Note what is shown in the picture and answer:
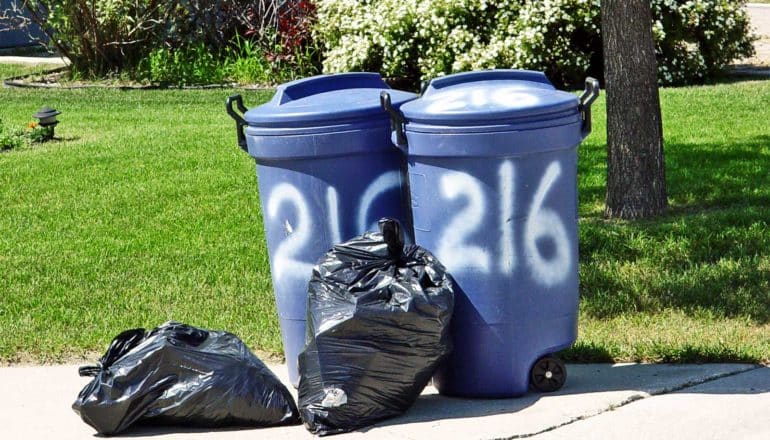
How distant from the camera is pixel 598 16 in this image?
13133mm

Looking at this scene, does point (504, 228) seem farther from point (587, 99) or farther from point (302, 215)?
point (302, 215)

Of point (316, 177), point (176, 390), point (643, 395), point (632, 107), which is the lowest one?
point (643, 395)

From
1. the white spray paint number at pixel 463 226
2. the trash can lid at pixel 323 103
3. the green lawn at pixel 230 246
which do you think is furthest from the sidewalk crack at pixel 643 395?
the trash can lid at pixel 323 103

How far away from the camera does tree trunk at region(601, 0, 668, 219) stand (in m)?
7.20

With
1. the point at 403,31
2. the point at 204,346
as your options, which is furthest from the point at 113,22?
the point at 204,346

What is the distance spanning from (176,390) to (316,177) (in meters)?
→ 0.98

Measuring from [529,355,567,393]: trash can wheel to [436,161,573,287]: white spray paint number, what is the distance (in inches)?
13.3

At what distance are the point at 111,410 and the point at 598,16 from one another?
9.80 metres

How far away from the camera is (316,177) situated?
15.3 ft

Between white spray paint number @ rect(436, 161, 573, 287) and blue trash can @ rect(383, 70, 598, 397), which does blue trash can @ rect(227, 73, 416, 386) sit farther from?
white spray paint number @ rect(436, 161, 573, 287)

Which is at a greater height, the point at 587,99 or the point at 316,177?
the point at 587,99

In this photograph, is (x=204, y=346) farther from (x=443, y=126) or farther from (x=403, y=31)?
(x=403, y=31)

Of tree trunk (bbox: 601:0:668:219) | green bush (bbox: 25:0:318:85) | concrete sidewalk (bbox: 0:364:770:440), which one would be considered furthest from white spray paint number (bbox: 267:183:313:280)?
green bush (bbox: 25:0:318:85)

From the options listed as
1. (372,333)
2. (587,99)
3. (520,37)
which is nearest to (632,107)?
(587,99)
